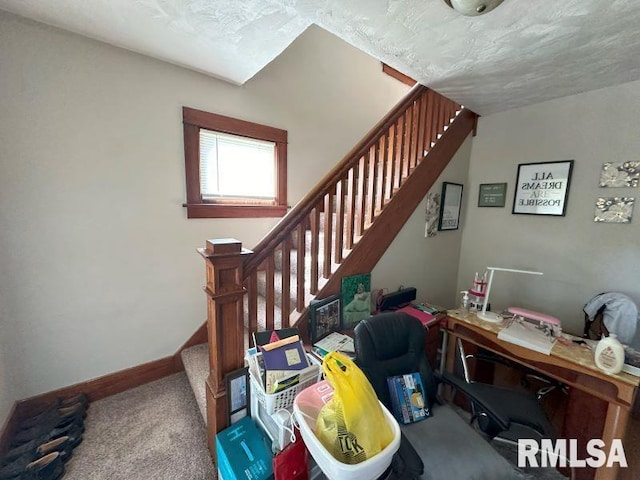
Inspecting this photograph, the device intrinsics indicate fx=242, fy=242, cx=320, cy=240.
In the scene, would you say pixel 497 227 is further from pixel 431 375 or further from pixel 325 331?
pixel 325 331

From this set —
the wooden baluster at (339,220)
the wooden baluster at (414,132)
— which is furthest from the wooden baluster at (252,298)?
the wooden baluster at (414,132)

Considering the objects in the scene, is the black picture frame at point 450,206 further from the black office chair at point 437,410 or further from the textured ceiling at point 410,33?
the black office chair at point 437,410

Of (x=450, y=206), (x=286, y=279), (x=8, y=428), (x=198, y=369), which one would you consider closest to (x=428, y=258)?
(x=450, y=206)

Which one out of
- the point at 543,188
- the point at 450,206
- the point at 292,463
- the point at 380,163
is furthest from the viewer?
the point at 450,206

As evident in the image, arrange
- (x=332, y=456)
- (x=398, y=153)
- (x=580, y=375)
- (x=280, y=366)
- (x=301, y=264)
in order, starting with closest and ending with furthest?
(x=332, y=456), (x=280, y=366), (x=580, y=375), (x=301, y=264), (x=398, y=153)

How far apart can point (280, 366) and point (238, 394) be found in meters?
0.39

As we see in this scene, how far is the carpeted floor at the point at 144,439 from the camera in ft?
4.28

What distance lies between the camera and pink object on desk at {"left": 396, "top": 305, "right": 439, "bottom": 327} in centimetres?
183

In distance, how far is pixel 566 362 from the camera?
133cm

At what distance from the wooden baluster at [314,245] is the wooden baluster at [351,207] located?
0.97ft

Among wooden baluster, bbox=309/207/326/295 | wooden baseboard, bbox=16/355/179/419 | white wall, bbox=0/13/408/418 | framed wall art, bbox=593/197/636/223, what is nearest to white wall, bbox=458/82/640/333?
framed wall art, bbox=593/197/636/223

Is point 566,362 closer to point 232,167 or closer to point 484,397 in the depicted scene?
point 484,397

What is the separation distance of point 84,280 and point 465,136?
139 inches

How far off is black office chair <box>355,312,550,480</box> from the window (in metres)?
1.56
